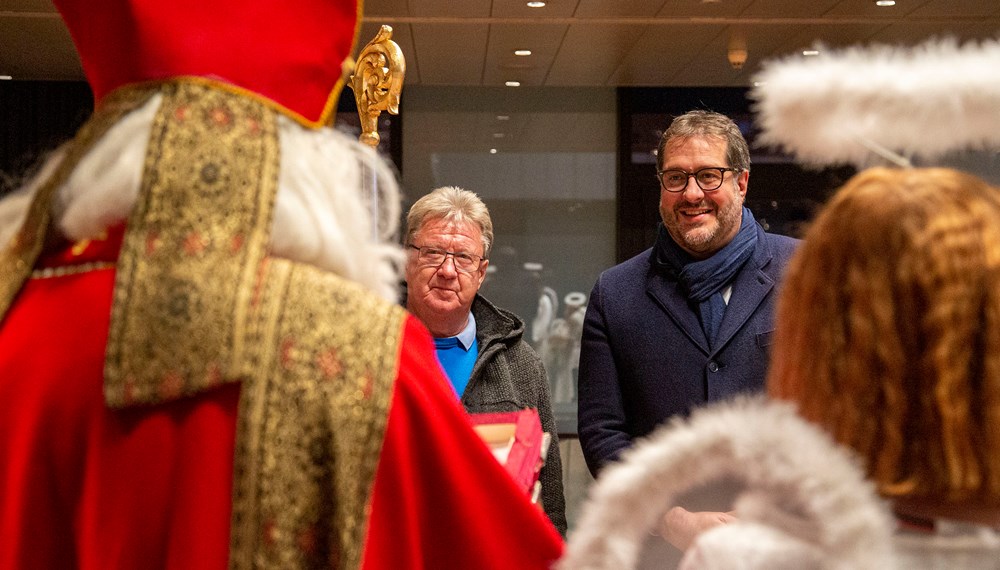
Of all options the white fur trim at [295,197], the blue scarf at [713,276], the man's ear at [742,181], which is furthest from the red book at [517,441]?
the man's ear at [742,181]

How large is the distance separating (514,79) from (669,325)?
4730 mm

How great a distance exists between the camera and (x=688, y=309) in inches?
89.5

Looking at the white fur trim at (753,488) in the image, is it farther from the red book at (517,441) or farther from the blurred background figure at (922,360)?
the red book at (517,441)

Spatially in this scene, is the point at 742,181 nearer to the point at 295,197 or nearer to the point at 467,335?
the point at 467,335

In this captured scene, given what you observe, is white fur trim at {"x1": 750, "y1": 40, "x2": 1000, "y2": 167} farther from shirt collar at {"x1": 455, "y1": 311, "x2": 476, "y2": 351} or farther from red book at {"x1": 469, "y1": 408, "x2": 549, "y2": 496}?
shirt collar at {"x1": 455, "y1": 311, "x2": 476, "y2": 351}

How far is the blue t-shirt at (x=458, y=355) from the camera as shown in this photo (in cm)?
250

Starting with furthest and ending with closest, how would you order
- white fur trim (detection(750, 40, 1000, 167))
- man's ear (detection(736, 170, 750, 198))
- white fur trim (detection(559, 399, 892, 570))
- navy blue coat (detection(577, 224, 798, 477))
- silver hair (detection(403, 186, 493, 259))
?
silver hair (detection(403, 186, 493, 259)) → man's ear (detection(736, 170, 750, 198)) → navy blue coat (detection(577, 224, 798, 477)) → white fur trim (detection(750, 40, 1000, 167)) → white fur trim (detection(559, 399, 892, 570))

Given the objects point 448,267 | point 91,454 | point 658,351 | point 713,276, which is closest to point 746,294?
point 713,276

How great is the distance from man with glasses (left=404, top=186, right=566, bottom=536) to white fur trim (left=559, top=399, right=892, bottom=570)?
1.60 meters

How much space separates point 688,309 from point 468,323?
583 millimetres

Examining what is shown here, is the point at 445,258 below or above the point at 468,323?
above

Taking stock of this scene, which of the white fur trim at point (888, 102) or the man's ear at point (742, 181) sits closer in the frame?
the white fur trim at point (888, 102)

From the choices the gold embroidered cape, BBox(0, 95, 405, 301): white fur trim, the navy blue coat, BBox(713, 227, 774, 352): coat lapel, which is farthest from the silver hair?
the gold embroidered cape

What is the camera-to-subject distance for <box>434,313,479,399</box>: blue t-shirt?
2.50 metres
